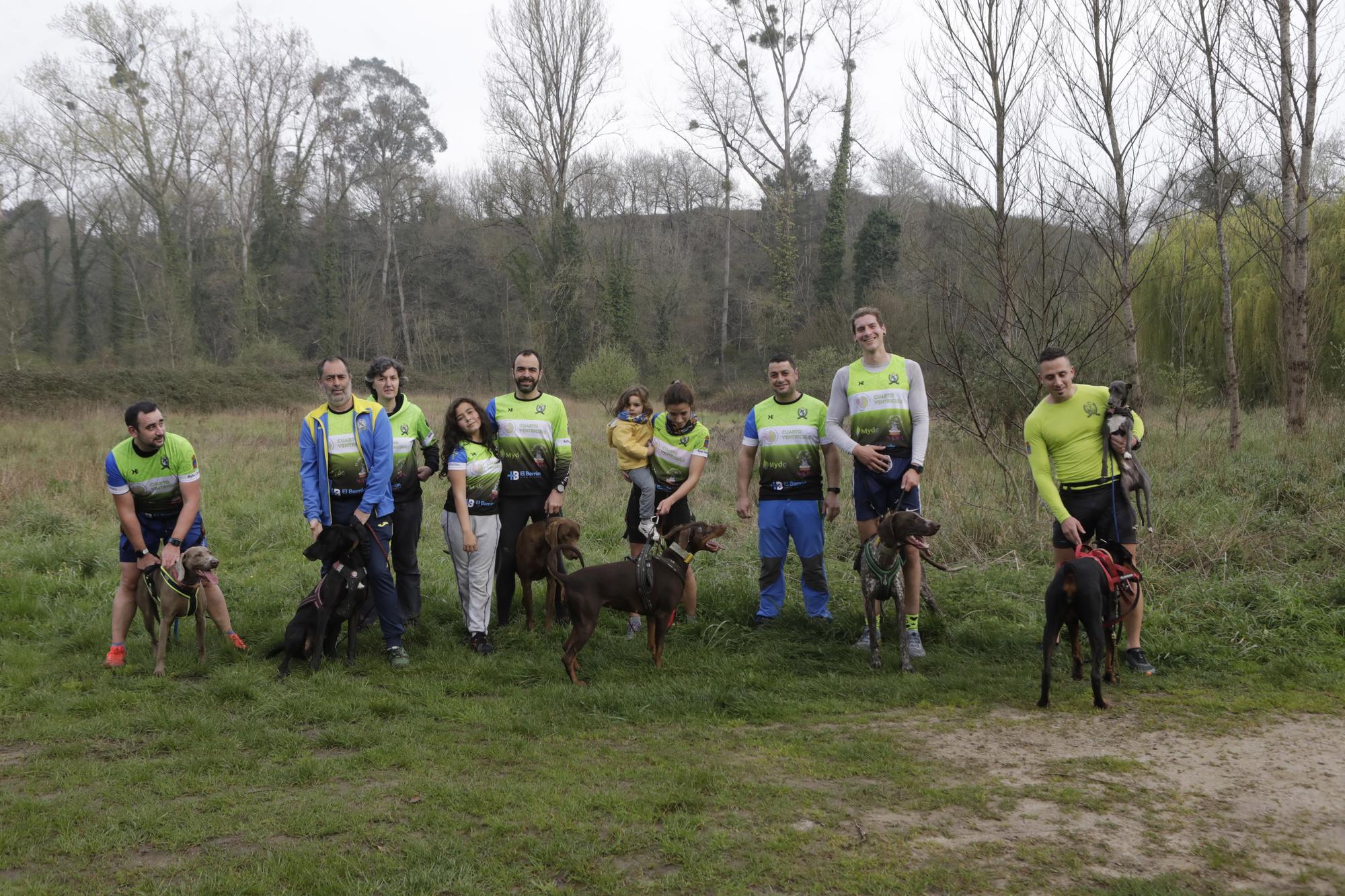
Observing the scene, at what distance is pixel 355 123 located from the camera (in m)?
42.2

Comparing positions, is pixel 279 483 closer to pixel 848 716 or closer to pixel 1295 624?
pixel 848 716

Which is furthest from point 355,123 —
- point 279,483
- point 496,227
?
point 279,483

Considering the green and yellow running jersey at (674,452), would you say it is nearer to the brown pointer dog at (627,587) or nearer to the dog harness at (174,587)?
the brown pointer dog at (627,587)

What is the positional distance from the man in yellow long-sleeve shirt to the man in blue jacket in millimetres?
4155

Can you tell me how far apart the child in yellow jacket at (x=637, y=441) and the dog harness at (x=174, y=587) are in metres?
2.94

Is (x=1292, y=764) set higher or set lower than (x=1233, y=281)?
lower

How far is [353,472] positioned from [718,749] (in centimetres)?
304

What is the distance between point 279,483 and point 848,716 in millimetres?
10406

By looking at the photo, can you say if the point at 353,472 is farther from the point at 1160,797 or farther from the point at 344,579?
the point at 1160,797

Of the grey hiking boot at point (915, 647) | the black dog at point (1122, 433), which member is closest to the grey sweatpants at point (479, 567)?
the grey hiking boot at point (915, 647)

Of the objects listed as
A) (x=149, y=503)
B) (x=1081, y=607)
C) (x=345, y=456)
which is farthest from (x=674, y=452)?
(x=149, y=503)

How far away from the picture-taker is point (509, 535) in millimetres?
6195

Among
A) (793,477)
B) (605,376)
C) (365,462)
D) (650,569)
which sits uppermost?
(605,376)

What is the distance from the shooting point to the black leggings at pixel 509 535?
20.2 feet
